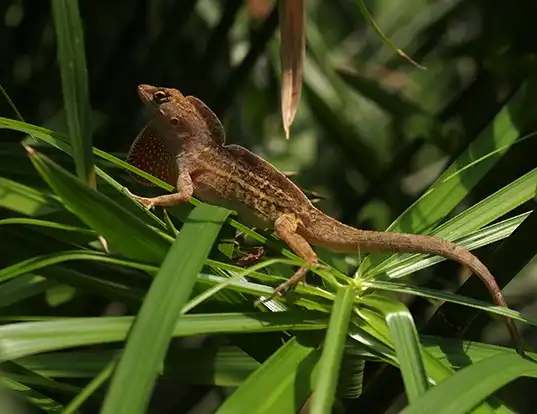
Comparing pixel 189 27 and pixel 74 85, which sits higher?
pixel 189 27

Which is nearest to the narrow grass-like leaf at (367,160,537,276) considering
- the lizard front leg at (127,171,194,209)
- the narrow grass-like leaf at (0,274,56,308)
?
the lizard front leg at (127,171,194,209)

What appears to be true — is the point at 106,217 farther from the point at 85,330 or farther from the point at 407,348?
the point at 407,348

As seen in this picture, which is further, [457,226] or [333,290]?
[457,226]

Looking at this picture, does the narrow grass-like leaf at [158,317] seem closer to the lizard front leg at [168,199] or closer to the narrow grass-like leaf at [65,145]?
the narrow grass-like leaf at [65,145]

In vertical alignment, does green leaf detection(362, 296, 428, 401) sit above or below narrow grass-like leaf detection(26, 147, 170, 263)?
below

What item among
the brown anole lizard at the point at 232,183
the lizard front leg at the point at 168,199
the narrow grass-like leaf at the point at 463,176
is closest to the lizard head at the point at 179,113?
the brown anole lizard at the point at 232,183

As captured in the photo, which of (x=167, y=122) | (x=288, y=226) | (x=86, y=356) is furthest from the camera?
(x=167, y=122)

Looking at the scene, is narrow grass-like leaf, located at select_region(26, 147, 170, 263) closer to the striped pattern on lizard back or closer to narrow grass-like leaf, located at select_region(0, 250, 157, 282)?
narrow grass-like leaf, located at select_region(0, 250, 157, 282)

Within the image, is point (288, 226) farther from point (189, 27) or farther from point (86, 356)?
point (189, 27)

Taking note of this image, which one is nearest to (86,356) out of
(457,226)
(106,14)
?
(457,226)
